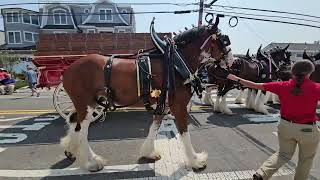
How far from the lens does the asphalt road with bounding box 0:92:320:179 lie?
206 inches

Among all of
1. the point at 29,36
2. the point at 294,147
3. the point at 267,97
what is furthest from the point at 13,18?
the point at 294,147

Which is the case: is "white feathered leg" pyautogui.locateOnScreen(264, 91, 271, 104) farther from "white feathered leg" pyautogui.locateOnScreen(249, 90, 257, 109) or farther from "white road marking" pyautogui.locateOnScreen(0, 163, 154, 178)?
"white road marking" pyautogui.locateOnScreen(0, 163, 154, 178)

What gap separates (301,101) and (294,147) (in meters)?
0.58

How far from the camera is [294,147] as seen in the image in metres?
3.96

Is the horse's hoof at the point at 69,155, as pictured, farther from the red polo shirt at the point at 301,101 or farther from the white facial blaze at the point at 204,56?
the red polo shirt at the point at 301,101

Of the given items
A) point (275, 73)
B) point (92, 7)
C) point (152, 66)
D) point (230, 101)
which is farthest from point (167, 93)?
point (92, 7)

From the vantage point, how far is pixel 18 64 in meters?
33.6

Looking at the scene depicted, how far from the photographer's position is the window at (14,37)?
4475cm

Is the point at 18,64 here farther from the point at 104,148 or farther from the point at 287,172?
the point at 287,172

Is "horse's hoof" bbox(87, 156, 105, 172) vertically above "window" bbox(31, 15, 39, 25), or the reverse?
"window" bbox(31, 15, 39, 25)

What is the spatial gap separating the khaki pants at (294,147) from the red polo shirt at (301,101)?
0.09m

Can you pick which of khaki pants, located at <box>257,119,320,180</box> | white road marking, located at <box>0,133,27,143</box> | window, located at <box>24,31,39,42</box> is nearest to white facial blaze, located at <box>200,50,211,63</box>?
khaki pants, located at <box>257,119,320,180</box>

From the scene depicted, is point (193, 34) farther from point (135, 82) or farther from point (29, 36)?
point (29, 36)

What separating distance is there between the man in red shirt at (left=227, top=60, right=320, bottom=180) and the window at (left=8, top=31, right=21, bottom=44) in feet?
152
